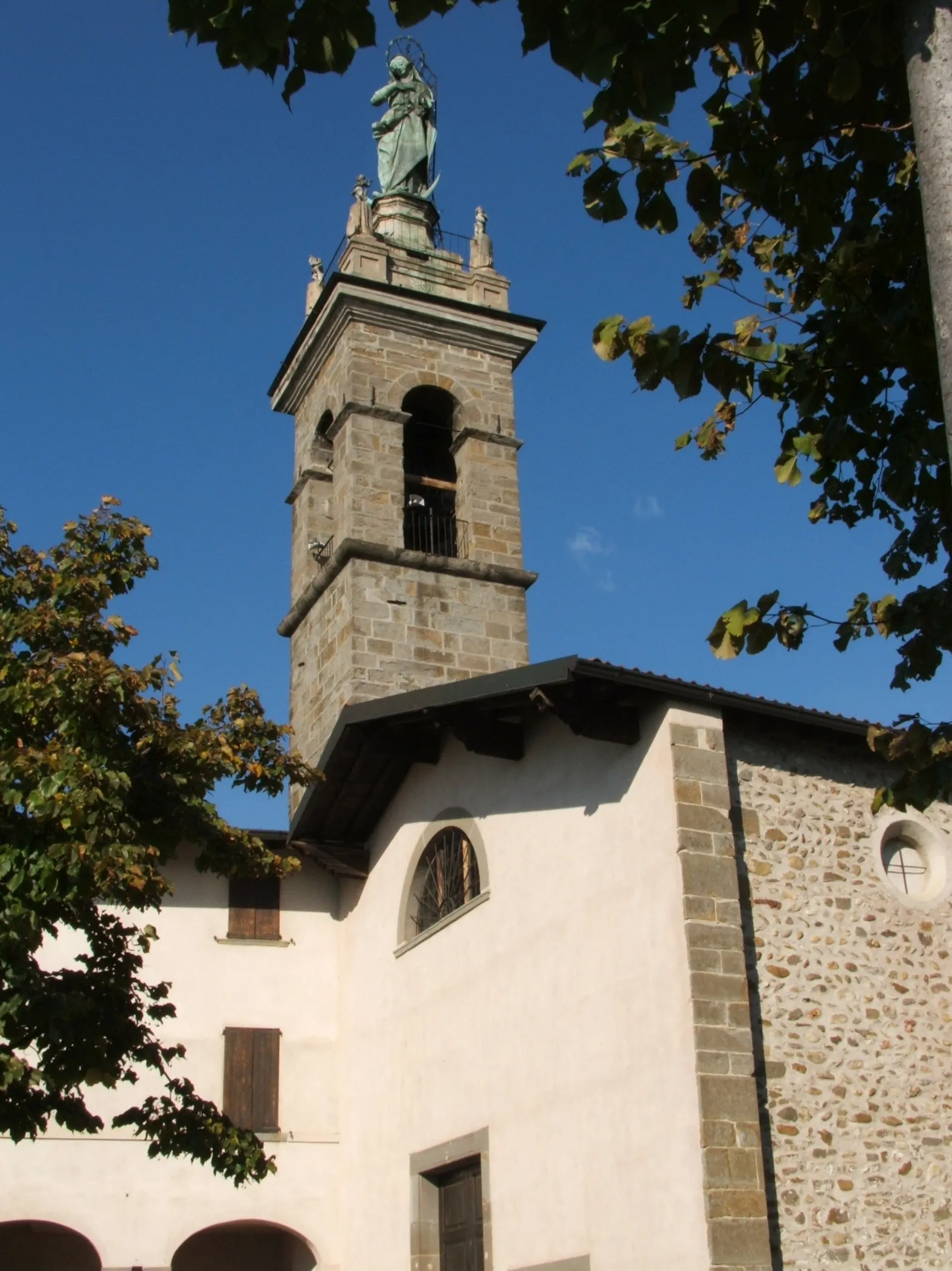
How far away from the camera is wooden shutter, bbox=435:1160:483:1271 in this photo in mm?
11883

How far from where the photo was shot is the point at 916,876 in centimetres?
1150

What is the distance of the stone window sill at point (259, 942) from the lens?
1530cm

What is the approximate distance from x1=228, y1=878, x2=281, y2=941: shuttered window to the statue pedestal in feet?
32.9

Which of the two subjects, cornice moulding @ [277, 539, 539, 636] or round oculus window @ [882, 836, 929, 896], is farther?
cornice moulding @ [277, 539, 539, 636]

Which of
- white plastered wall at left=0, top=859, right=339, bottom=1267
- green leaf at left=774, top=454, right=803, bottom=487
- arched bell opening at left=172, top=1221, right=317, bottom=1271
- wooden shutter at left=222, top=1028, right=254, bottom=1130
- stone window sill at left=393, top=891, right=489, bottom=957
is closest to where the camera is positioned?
green leaf at left=774, top=454, right=803, bottom=487

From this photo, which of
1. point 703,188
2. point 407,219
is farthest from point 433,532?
point 703,188

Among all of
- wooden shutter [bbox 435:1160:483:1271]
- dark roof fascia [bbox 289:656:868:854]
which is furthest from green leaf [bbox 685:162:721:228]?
wooden shutter [bbox 435:1160:483:1271]

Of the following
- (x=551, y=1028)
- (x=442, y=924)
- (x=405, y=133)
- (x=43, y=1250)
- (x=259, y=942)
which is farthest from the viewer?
(x=405, y=133)

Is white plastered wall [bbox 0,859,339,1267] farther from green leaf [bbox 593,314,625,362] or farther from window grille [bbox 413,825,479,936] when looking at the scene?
green leaf [bbox 593,314,625,362]

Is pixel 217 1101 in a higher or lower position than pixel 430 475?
lower

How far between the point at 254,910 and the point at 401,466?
20.6 feet

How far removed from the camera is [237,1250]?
16016mm

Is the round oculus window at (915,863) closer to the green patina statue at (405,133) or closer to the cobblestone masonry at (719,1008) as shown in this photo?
the cobblestone masonry at (719,1008)

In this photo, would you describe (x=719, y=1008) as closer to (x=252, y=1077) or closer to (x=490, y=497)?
(x=252, y=1077)
